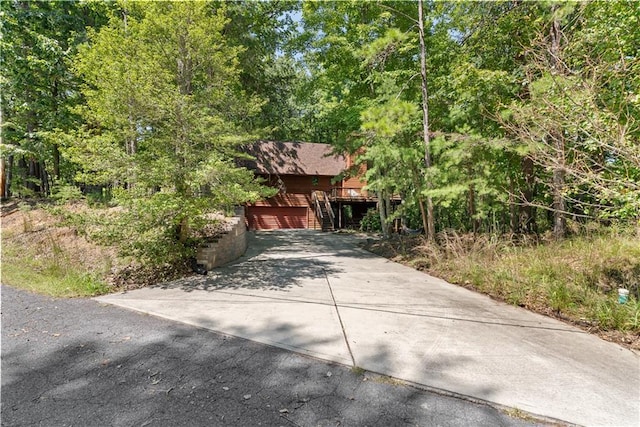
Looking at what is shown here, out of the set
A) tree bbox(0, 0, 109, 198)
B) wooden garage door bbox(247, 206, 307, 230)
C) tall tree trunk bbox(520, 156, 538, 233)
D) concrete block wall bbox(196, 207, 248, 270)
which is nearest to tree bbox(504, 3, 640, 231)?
tall tree trunk bbox(520, 156, 538, 233)

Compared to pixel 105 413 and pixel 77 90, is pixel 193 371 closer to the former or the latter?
pixel 105 413

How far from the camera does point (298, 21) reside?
47.0 feet

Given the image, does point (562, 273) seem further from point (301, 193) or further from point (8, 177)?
point (8, 177)

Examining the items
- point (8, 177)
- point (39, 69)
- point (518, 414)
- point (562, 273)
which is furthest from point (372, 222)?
point (8, 177)

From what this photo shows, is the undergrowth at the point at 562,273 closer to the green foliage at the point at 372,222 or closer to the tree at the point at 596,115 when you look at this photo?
the tree at the point at 596,115

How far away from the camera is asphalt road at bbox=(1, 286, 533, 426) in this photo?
7.23 feet

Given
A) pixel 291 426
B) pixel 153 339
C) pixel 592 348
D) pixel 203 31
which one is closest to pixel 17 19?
pixel 203 31

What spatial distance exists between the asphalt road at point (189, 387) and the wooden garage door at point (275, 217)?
17.9 meters

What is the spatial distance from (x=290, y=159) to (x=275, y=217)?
4.44m

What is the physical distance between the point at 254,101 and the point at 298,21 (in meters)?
9.25

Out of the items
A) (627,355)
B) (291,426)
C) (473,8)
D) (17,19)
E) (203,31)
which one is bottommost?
(627,355)

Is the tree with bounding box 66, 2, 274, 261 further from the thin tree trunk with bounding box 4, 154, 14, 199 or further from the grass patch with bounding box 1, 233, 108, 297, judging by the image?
the thin tree trunk with bounding box 4, 154, 14, 199

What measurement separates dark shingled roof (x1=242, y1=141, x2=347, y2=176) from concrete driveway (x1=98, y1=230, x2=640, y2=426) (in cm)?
1553

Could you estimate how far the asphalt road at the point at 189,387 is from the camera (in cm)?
220
